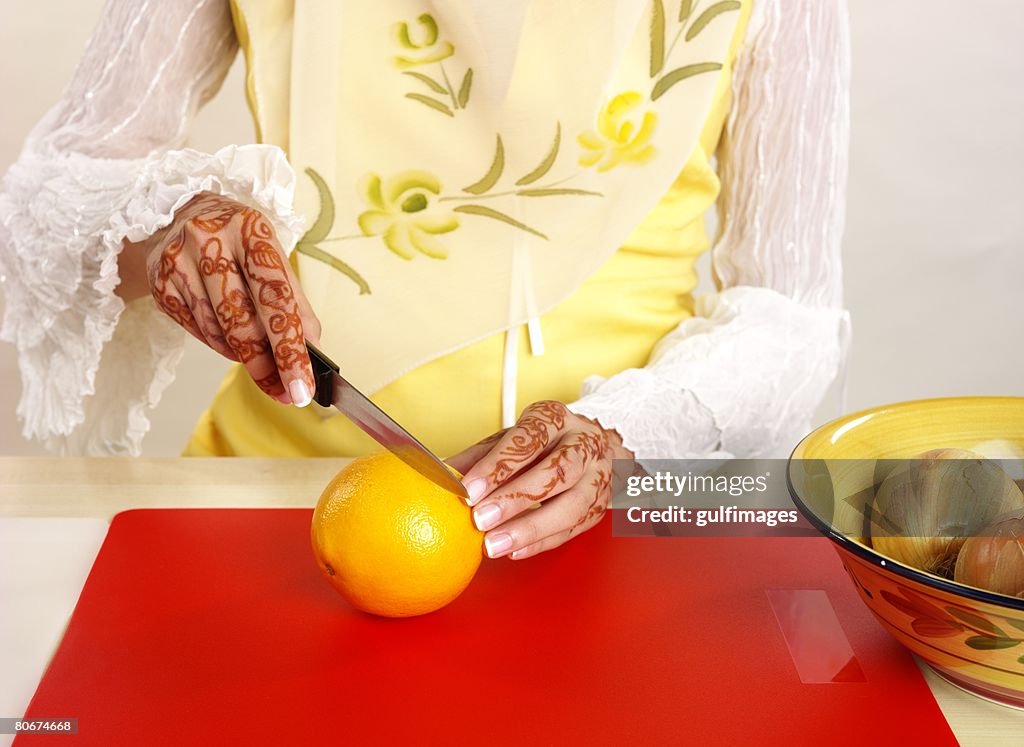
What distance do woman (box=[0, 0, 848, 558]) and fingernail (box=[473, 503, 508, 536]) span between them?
232 millimetres

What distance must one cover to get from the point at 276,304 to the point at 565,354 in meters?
A: 0.39

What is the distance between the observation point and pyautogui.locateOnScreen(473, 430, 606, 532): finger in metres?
0.62

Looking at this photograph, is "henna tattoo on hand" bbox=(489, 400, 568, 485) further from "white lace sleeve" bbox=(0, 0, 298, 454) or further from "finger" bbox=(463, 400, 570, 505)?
"white lace sleeve" bbox=(0, 0, 298, 454)

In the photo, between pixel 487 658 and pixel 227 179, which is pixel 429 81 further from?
pixel 487 658

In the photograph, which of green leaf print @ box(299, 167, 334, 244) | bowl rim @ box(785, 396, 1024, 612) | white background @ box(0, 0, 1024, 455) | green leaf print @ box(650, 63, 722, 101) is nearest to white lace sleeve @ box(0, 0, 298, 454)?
green leaf print @ box(299, 167, 334, 244)

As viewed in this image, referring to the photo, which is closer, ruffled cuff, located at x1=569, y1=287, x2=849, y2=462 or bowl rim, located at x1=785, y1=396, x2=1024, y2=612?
bowl rim, located at x1=785, y1=396, x2=1024, y2=612


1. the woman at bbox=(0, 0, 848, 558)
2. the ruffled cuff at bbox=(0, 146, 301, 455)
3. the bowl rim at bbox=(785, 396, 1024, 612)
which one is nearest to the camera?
the bowl rim at bbox=(785, 396, 1024, 612)

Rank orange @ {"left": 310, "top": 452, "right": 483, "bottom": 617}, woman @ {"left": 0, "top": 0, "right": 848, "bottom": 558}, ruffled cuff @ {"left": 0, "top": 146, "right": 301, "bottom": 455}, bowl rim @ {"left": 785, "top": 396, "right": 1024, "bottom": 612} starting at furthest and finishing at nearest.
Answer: woman @ {"left": 0, "top": 0, "right": 848, "bottom": 558}, ruffled cuff @ {"left": 0, "top": 146, "right": 301, "bottom": 455}, orange @ {"left": 310, "top": 452, "right": 483, "bottom": 617}, bowl rim @ {"left": 785, "top": 396, "right": 1024, "bottom": 612}

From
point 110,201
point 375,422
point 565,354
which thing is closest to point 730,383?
point 565,354

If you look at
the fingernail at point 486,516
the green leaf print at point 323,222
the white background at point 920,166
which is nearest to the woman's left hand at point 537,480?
→ the fingernail at point 486,516

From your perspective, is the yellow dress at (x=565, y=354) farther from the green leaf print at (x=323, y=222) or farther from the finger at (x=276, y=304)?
the finger at (x=276, y=304)

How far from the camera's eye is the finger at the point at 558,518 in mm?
627

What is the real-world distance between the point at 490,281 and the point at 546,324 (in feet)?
0.21

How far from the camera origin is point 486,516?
0.61 m
